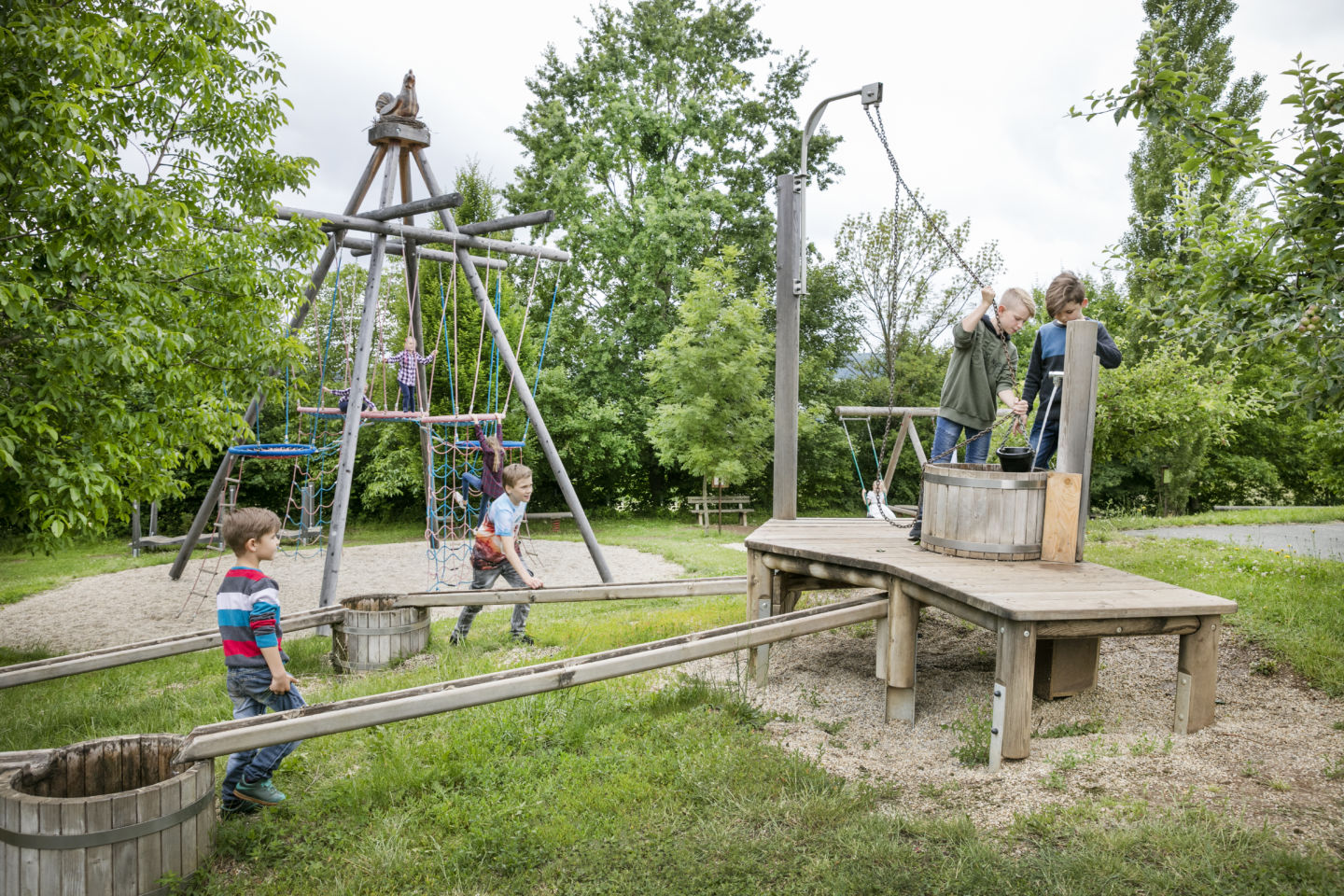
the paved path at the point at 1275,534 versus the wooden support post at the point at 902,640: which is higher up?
the wooden support post at the point at 902,640

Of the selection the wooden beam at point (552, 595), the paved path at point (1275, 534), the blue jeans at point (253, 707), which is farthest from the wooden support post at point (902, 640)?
the paved path at point (1275, 534)

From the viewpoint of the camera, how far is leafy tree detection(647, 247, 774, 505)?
1834 centimetres

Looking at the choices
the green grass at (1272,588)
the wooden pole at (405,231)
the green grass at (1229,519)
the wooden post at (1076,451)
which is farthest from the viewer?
the green grass at (1229,519)

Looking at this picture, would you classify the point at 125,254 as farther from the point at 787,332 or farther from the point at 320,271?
the point at 787,332

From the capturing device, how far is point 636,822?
3258 mm

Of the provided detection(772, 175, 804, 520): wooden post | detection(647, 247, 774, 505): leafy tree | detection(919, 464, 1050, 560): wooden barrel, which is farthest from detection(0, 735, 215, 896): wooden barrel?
detection(647, 247, 774, 505): leafy tree

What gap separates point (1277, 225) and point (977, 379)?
1.75 metres

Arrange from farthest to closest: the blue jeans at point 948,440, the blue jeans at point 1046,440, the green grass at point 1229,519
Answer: the green grass at point 1229,519 < the blue jeans at point 948,440 < the blue jeans at point 1046,440

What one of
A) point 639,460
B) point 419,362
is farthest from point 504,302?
point 419,362

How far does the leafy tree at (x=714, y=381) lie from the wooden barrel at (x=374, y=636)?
12.5m

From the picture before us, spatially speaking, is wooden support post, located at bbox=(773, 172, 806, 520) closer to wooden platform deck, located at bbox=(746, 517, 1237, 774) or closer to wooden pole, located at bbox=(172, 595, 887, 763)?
wooden platform deck, located at bbox=(746, 517, 1237, 774)

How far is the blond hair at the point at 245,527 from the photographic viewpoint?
3543mm

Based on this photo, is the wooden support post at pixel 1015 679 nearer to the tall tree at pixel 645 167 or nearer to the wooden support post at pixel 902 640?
the wooden support post at pixel 902 640

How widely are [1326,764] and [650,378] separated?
631 inches
